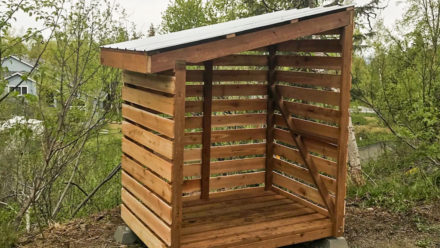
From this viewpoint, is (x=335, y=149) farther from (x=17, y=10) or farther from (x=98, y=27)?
(x=98, y=27)

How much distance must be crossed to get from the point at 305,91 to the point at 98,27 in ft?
12.3

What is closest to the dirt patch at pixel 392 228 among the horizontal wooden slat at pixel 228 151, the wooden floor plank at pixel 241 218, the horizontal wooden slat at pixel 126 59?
the wooden floor plank at pixel 241 218

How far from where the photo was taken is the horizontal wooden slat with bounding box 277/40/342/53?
15.6ft

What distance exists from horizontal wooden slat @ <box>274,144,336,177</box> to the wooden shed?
2 centimetres

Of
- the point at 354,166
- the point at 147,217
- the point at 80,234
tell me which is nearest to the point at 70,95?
the point at 80,234

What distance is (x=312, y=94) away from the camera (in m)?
4.98

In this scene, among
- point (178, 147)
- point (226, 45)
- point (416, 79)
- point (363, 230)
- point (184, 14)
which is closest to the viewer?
point (178, 147)

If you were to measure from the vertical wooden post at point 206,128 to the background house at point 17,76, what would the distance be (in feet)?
6.00

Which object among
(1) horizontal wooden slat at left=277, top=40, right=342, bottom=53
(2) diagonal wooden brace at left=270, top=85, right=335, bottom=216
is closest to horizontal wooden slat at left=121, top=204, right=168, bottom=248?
(2) diagonal wooden brace at left=270, top=85, right=335, bottom=216

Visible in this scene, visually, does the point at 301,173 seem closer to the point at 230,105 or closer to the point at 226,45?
the point at 230,105

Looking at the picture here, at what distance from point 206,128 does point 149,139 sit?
4.07 feet

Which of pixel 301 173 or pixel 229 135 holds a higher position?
pixel 229 135

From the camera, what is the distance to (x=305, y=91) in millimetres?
5105

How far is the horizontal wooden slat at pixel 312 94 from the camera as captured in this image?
4.70m
